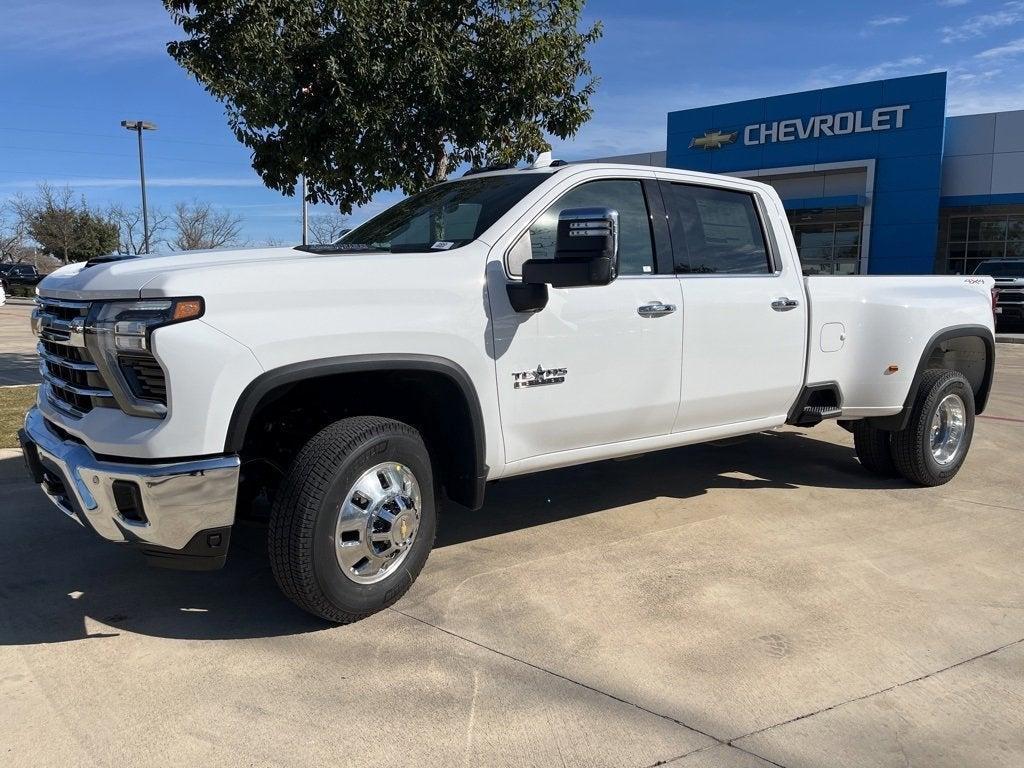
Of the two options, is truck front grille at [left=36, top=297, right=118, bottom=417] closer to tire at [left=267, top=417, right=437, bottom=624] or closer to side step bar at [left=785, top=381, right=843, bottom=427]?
tire at [left=267, top=417, right=437, bottom=624]

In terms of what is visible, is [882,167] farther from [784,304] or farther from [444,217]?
[444,217]

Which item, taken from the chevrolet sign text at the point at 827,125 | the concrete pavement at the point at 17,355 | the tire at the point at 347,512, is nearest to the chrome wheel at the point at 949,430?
the tire at the point at 347,512

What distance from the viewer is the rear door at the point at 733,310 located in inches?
182

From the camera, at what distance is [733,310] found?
476 cm

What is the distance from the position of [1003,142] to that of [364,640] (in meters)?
28.3

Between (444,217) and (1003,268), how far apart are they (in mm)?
23351

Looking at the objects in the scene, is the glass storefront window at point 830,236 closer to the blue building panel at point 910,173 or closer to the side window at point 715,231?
the blue building panel at point 910,173

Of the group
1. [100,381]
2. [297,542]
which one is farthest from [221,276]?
[297,542]

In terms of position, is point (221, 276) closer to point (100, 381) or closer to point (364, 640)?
point (100, 381)

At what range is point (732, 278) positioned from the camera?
4844 millimetres

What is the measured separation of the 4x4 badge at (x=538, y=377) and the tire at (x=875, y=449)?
3092 millimetres

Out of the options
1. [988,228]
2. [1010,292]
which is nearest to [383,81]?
[1010,292]

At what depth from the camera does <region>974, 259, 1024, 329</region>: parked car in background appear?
2205 centimetres

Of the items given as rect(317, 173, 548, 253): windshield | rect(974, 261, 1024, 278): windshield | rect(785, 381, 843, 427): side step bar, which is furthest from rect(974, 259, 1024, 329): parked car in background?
rect(317, 173, 548, 253): windshield
